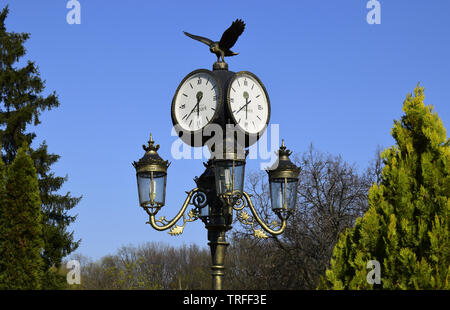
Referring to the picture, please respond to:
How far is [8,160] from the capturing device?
22891 mm

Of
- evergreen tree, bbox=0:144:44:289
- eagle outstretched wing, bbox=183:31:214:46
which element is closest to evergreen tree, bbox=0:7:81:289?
evergreen tree, bbox=0:144:44:289

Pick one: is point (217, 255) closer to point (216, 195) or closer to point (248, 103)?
point (216, 195)

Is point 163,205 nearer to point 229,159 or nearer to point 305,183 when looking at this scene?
point 229,159

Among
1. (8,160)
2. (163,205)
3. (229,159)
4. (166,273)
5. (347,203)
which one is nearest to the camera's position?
(229,159)

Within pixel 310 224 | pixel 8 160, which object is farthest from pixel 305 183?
pixel 8 160

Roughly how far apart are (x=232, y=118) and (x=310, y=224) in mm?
21683

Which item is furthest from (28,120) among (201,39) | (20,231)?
(201,39)

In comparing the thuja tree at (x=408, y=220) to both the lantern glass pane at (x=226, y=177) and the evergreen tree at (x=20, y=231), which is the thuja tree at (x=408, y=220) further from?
the evergreen tree at (x=20, y=231)

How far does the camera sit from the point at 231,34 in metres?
7.98

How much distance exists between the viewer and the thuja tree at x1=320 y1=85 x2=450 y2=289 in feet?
21.2

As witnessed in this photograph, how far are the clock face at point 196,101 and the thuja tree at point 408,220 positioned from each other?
2299 mm

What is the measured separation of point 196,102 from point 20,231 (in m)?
10.4

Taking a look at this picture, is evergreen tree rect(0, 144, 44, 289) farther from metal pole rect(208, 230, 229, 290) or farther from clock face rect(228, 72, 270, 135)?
clock face rect(228, 72, 270, 135)

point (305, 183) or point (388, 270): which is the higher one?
point (305, 183)
